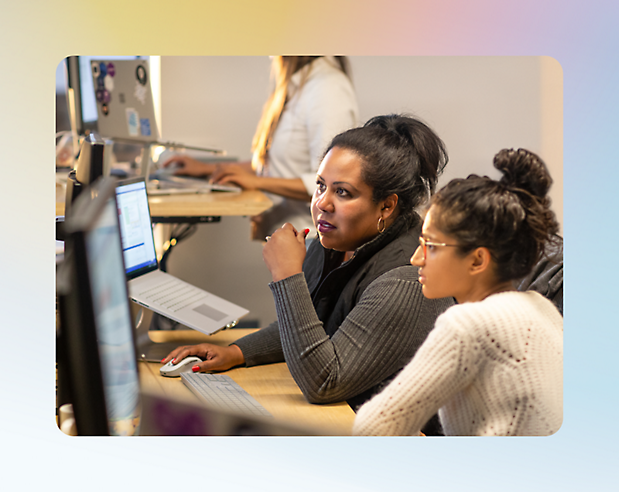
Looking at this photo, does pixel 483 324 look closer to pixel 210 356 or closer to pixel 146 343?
pixel 210 356

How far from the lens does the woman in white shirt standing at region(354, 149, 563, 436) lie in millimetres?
1105

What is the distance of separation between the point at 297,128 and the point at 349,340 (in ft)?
2.00

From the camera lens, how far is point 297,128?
158 cm

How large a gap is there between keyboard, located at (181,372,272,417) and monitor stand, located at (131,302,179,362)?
145 millimetres

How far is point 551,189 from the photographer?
130 cm

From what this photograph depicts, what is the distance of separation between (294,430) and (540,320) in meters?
0.54

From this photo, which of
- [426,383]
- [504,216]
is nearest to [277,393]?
[426,383]

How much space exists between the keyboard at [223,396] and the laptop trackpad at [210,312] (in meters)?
0.20

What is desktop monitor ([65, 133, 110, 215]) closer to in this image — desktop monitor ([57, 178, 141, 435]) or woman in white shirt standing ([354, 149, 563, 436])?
desktop monitor ([57, 178, 141, 435])

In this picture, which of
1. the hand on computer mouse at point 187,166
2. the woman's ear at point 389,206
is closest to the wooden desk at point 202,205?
the hand on computer mouse at point 187,166

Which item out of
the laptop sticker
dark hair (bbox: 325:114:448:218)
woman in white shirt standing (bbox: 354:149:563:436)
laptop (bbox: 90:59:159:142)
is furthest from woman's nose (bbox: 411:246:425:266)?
the laptop sticker

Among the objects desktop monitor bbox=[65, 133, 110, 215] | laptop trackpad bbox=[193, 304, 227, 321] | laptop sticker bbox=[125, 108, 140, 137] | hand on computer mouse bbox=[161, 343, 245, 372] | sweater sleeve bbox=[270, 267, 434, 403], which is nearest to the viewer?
desktop monitor bbox=[65, 133, 110, 215]

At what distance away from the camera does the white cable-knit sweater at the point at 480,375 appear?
3.61 ft
